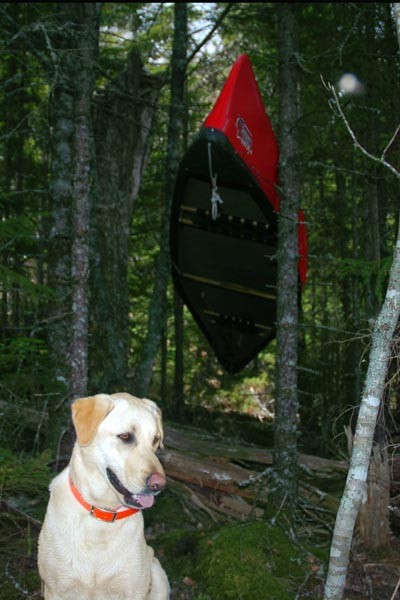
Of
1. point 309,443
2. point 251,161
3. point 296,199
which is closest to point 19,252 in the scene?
point 251,161

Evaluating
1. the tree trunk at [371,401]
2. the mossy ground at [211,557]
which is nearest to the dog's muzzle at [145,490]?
the tree trunk at [371,401]

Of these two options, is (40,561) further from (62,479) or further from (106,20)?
(106,20)

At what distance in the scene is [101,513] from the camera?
3.28 meters

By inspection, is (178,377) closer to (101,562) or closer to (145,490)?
(101,562)

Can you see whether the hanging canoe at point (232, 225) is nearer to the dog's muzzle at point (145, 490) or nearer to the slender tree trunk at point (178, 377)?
the slender tree trunk at point (178, 377)

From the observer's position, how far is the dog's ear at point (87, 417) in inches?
124

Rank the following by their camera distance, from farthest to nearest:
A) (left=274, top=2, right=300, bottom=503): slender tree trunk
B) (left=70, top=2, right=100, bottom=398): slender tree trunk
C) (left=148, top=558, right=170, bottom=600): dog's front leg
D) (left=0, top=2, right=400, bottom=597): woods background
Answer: (left=0, top=2, right=400, bottom=597): woods background < (left=70, top=2, right=100, bottom=398): slender tree trunk < (left=274, top=2, right=300, bottom=503): slender tree trunk < (left=148, top=558, right=170, bottom=600): dog's front leg

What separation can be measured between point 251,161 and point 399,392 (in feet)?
13.1

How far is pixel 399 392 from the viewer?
6.71 metres

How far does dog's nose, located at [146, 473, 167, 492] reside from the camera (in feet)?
10.0

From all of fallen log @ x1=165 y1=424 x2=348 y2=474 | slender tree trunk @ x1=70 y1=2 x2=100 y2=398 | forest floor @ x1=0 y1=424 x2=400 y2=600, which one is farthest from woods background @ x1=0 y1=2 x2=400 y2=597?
forest floor @ x1=0 y1=424 x2=400 y2=600

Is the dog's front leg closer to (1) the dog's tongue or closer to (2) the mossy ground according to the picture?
(1) the dog's tongue

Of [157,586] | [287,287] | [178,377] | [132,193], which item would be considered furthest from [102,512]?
[178,377]

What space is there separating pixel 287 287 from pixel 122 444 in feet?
10.00
